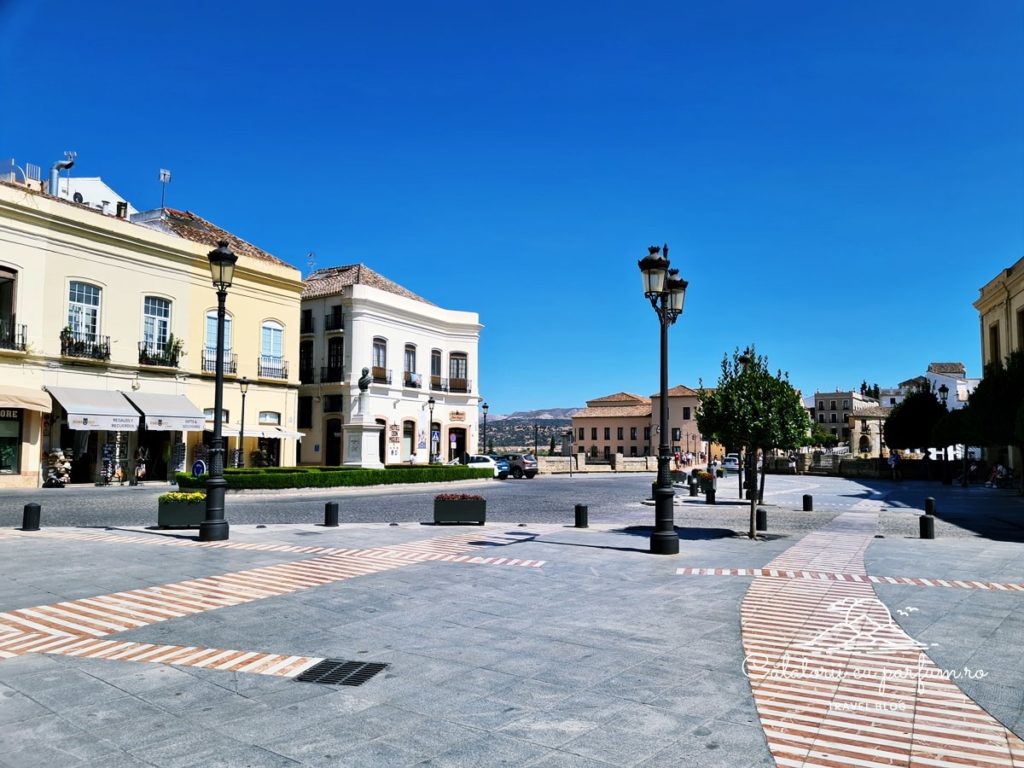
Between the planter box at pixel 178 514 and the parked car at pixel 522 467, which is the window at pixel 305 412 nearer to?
the parked car at pixel 522 467

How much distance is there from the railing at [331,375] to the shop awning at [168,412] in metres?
12.6

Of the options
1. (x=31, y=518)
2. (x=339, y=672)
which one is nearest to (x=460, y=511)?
(x=31, y=518)

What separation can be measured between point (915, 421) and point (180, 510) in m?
43.6

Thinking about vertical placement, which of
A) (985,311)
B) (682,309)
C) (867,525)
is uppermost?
(985,311)

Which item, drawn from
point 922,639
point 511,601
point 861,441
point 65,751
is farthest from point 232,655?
point 861,441

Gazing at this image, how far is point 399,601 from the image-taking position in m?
8.70

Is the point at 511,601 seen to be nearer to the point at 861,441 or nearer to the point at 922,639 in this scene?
the point at 922,639

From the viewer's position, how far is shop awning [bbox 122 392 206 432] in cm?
3058

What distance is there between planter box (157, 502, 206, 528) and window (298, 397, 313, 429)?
101 ft

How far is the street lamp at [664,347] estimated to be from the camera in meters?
12.8

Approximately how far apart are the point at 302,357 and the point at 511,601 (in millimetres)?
41156

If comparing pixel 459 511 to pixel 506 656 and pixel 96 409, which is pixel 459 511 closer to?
pixel 506 656

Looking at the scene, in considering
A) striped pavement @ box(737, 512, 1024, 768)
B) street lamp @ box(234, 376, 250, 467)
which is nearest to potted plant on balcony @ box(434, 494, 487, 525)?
striped pavement @ box(737, 512, 1024, 768)

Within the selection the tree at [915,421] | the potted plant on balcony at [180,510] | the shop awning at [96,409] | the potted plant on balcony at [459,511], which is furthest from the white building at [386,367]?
the potted plant on balcony at [180,510]
